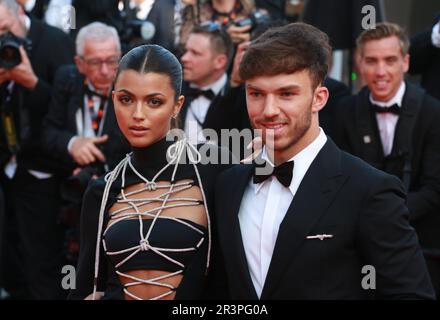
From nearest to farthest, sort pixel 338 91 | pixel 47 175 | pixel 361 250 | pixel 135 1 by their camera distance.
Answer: pixel 361 250 → pixel 338 91 → pixel 47 175 → pixel 135 1

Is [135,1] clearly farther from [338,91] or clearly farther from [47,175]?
[338,91]

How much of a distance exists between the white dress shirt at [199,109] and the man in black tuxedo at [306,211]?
1887 mm

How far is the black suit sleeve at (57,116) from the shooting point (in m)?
5.12

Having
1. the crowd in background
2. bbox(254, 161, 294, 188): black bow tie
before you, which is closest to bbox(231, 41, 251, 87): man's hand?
the crowd in background

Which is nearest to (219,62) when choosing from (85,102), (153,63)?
(85,102)

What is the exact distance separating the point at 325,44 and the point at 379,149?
5.80ft

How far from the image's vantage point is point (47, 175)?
5.40 meters

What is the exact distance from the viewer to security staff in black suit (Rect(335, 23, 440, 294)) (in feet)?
14.3

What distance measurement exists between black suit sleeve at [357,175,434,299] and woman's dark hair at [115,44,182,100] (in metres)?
0.88

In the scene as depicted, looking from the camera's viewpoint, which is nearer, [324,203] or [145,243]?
[324,203]

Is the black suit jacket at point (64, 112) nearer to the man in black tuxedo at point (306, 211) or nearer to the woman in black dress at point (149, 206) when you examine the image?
the woman in black dress at point (149, 206)

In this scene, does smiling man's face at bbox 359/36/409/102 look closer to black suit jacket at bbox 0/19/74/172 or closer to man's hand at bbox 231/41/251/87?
man's hand at bbox 231/41/251/87

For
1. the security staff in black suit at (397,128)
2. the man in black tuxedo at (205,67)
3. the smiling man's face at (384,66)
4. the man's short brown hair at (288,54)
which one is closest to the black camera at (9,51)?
the man in black tuxedo at (205,67)

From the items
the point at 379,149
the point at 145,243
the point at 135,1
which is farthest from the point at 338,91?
the point at 145,243
